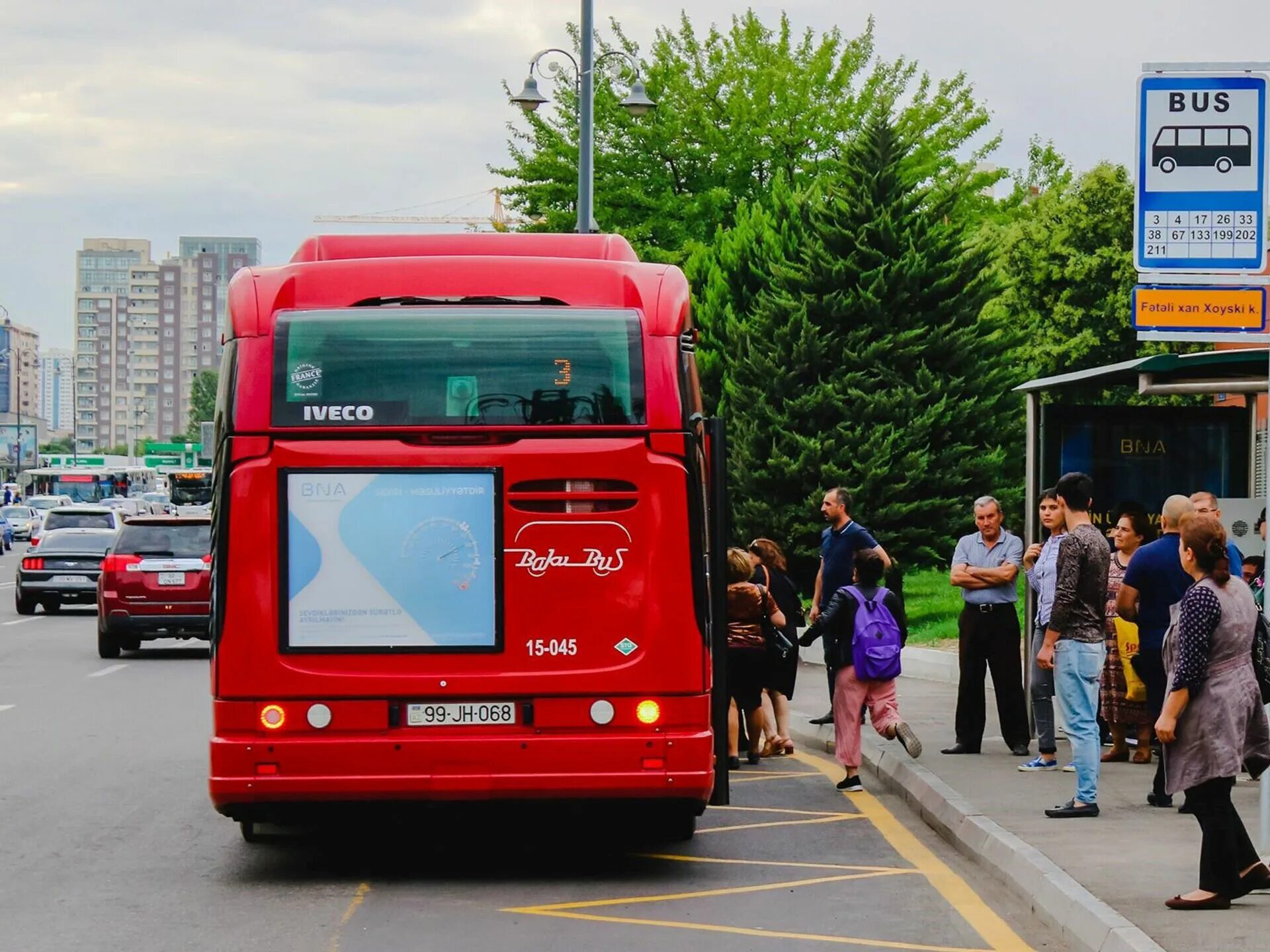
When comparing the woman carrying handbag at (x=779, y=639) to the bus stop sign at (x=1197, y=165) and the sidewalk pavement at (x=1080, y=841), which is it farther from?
the bus stop sign at (x=1197, y=165)

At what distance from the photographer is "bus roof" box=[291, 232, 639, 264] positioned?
10250mm

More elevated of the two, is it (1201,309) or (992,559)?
(1201,309)

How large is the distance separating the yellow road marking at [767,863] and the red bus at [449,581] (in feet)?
2.86

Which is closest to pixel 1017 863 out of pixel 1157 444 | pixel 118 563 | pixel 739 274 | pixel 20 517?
pixel 1157 444

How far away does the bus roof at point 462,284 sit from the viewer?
9016mm

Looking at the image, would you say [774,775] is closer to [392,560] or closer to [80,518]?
[392,560]

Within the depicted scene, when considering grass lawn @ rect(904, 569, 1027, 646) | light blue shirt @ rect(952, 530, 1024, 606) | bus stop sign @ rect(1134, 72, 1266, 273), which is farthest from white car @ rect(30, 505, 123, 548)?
bus stop sign @ rect(1134, 72, 1266, 273)

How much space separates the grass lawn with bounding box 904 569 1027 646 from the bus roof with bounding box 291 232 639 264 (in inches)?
418

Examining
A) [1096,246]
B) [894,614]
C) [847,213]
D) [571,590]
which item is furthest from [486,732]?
[1096,246]

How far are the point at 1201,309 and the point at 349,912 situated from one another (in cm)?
483

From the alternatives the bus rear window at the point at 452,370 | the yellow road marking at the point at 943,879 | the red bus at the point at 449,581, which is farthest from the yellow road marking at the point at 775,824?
the bus rear window at the point at 452,370

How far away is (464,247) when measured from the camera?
33.9 ft

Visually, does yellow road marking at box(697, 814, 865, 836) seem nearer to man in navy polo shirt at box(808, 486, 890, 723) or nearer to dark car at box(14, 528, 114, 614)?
man in navy polo shirt at box(808, 486, 890, 723)

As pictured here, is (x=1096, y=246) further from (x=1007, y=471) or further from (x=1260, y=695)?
(x=1260, y=695)
